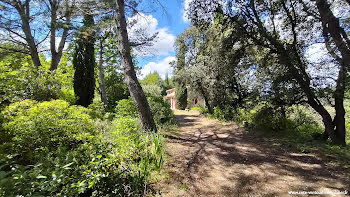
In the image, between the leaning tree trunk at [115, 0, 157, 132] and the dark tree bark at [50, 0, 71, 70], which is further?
the dark tree bark at [50, 0, 71, 70]

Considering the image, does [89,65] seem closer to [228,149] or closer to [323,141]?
[228,149]

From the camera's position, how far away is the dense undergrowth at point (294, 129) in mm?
3839

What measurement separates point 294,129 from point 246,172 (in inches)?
162

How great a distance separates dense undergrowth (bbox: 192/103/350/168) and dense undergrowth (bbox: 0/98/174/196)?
408 cm

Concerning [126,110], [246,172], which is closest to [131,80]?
[126,110]

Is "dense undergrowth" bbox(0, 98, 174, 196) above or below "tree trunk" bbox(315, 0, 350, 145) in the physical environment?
below

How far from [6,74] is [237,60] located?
Answer: 8224mm

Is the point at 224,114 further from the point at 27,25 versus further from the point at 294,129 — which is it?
the point at 27,25

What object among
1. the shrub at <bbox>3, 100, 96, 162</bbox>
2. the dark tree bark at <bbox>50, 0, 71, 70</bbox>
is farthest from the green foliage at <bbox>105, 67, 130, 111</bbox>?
the shrub at <bbox>3, 100, 96, 162</bbox>

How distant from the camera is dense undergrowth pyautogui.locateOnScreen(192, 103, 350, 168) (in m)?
3.84

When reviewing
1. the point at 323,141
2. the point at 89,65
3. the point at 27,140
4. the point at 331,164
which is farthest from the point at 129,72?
the point at 89,65

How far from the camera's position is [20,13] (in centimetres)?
651

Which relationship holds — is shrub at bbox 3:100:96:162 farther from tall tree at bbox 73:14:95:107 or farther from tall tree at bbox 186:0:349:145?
tall tree at bbox 73:14:95:107

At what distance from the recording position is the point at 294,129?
565cm
